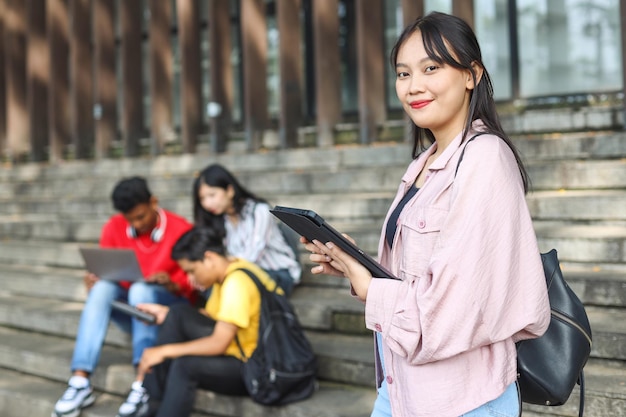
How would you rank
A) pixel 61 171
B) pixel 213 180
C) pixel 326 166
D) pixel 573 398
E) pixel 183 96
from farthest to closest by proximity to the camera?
pixel 61 171, pixel 183 96, pixel 326 166, pixel 213 180, pixel 573 398

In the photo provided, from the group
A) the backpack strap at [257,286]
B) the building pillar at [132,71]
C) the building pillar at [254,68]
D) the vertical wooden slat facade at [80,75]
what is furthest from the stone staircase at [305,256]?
the vertical wooden slat facade at [80,75]

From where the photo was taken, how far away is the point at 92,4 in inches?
458

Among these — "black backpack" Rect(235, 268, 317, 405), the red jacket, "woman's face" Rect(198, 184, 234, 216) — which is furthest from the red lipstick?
the red jacket

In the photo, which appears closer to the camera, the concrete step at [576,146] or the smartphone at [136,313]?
the smartphone at [136,313]

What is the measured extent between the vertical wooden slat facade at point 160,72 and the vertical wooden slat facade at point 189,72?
1.40 ft

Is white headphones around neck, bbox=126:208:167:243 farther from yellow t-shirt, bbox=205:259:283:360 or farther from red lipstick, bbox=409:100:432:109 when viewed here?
red lipstick, bbox=409:100:432:109

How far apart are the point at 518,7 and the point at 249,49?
3121 mm

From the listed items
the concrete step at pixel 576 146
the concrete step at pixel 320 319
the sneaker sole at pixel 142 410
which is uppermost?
the concrete step at pixel 576 146

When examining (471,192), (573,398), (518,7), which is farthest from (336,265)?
(518,7)

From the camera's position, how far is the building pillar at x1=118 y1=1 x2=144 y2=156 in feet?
35.6

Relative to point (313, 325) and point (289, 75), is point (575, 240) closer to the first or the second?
point (313, 325)

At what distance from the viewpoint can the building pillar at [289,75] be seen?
891 centimetres

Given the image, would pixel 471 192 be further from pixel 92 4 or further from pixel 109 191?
pixel 92 4

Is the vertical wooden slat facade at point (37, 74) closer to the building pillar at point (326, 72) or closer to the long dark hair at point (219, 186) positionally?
the building pillar at point (326, 72)
